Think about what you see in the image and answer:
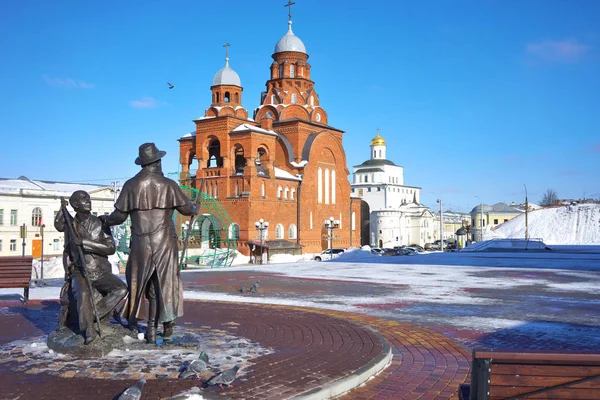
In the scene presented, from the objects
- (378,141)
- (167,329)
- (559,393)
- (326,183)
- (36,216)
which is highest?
(378,141)

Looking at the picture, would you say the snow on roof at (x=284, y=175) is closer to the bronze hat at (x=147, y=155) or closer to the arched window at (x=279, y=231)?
the arched window at (x=279, y=231)

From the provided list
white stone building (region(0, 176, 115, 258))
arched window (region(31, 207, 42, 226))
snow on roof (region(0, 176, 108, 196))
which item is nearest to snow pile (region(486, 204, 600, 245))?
snow on roof (region(0, 176, 108, 196))

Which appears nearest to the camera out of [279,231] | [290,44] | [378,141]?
[279,231]

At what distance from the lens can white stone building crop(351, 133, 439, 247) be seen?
3733 inches

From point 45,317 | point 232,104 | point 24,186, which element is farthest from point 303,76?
point 45,317

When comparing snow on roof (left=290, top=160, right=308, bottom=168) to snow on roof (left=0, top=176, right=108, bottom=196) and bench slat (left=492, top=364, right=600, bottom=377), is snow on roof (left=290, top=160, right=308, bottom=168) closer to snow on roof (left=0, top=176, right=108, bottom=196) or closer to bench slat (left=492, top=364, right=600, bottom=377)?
snow on roof (left=0, top=176, right=108, bottom=196)

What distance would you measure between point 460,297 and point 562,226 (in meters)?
75.1

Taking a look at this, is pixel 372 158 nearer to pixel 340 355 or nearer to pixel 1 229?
pixel 1 229

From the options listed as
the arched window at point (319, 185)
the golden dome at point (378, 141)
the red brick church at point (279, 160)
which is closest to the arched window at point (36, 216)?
the red brick church at point (279, 160)

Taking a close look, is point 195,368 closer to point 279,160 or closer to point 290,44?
point 279,160

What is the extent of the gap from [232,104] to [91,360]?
44.2m

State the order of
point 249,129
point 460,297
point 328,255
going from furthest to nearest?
point 249,129 → point 328,255 → point 460,297

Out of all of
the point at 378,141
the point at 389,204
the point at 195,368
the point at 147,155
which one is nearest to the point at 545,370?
the point at 195,368

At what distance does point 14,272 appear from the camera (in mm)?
11070
